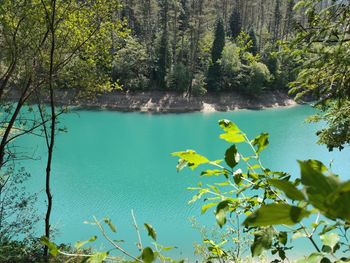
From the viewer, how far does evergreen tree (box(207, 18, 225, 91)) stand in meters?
27.7

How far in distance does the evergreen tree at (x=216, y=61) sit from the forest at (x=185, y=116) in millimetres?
87

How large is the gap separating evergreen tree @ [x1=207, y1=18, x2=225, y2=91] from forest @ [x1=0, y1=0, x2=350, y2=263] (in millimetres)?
87

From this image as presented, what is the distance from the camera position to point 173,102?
86.8 ft

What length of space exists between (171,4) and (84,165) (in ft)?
59.4

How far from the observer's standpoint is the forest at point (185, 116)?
703 millimetres

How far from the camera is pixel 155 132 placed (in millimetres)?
20906

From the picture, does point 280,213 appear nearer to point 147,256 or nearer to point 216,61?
point 147,256

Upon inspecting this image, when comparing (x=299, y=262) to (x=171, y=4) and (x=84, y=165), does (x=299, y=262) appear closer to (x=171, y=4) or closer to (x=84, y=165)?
(x=84, y=165)

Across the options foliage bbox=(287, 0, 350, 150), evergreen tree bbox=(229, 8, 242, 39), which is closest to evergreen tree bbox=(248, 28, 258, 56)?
evergreen tree bbox=(229, 8, 242, 39)

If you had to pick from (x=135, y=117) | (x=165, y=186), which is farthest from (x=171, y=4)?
(x=165, y=186)

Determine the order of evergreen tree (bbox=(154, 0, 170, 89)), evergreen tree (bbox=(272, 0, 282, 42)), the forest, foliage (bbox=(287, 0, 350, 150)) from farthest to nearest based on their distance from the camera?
1. evergreen tree (bbox=(272, 0, 282, 42))
2. evergreen tree (bbox=(154, 0, 170, 89))
3. foliage (bbox=(287, 0, 350, 150))
4. the forest

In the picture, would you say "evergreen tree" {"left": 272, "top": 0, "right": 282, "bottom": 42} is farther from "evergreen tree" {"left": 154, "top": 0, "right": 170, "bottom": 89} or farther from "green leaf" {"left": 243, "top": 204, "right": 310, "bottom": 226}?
"green leaf" {"left": 243, "top": 204, "right": 310, "bottom": 226}

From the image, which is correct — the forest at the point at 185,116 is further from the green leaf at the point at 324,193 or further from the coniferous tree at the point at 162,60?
the coniferous tree at the point at 162,60

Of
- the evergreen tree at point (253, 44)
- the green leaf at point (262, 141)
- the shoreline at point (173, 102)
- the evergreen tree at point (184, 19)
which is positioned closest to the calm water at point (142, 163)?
the shoreline at point (173, 102)
